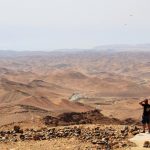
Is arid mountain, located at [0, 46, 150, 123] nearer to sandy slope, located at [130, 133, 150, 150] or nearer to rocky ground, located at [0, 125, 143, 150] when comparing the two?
rocky ground, located at [0, 125, 143, 150]

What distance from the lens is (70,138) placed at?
1515 centimetres

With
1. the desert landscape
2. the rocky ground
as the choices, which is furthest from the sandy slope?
the desert landscape

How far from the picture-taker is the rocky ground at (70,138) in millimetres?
13994

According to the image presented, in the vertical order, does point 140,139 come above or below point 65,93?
above

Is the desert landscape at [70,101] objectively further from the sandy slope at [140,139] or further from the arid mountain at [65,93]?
the sandy slope at [140,139]

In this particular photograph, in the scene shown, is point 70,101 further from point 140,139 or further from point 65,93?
point 140,139

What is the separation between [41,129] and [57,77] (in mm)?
74765

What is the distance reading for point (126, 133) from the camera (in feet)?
51.4

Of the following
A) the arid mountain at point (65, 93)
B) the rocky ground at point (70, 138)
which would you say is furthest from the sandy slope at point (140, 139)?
the arid mountain at point (65, 93)

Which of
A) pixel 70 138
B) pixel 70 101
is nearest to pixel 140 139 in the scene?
pixel 70 138

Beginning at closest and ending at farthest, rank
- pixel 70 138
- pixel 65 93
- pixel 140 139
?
pixel 140 139, pixel 70 138, pixel 65 93

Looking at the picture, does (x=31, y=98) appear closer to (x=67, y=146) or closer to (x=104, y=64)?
(x=67, y=146)

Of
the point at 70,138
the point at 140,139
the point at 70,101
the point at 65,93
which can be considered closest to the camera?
the point at 140,139

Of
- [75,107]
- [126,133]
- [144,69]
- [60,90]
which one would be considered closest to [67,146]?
[126,133]
